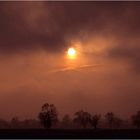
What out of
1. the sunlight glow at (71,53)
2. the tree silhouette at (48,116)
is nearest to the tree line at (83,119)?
the tree silhouette at (48,116)

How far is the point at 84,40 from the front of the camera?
10.8ft

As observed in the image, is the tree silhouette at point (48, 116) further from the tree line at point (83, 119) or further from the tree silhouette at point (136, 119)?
the tree silhouette at point (136, 119)

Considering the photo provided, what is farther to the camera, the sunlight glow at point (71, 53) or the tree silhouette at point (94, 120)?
the sunlight glow at point (71, 53)

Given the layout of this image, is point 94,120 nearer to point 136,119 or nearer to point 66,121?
point 66,121

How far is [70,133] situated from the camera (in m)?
3.14

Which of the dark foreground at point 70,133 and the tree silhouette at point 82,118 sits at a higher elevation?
the tree silhouette at point 82,118

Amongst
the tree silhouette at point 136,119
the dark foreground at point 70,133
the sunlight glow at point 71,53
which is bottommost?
the dark foreground at point 70,133

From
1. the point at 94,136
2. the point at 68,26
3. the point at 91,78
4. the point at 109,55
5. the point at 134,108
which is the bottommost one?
the point at 94,136

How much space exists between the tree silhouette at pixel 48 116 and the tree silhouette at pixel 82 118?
21 centimetres

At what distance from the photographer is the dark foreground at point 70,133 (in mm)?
3131

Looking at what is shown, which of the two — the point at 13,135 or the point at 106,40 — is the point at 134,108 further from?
the point at 13,135

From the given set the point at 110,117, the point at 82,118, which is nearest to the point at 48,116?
the point at 82,118

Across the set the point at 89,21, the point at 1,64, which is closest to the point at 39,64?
the point at 1,64

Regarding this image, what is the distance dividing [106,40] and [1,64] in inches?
43.7
